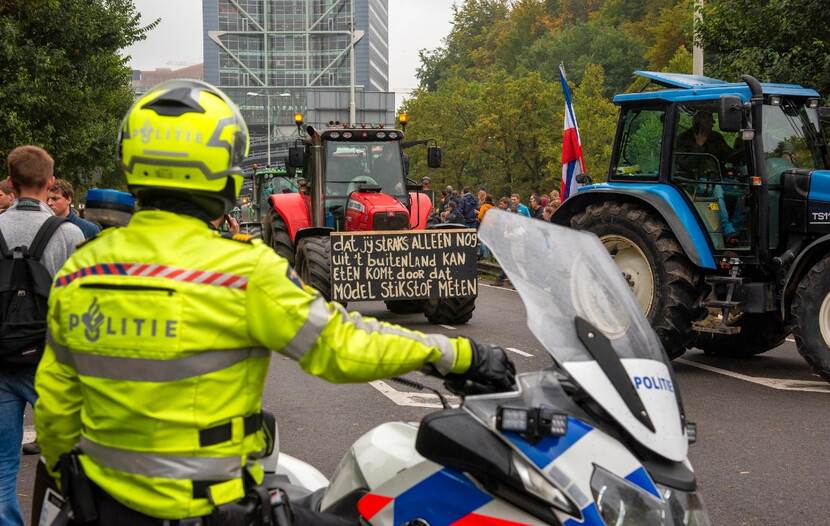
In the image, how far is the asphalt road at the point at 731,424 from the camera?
6.14m

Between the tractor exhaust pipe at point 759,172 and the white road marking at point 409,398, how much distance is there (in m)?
3.19

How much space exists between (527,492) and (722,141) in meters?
8.33

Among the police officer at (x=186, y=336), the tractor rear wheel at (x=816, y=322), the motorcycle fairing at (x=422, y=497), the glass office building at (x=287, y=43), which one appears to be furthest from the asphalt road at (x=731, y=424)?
the glass office building at (x=287, y=43)

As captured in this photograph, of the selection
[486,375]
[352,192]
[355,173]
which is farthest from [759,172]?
[486,375]

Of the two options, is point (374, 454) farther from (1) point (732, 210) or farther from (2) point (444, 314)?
(2) point (444, 314)

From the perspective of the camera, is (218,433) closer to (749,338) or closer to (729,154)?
(729,154)

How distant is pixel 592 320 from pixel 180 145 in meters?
1.12

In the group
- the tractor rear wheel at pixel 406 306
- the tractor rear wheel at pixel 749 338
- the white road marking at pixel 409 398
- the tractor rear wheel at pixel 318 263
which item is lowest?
the tractor rear wheel at pixel 406 306

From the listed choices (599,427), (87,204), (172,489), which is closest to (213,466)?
(172,489)

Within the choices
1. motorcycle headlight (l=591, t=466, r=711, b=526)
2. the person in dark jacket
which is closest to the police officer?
motorcycle headlight (l=591, t=466, r=711, b=526)

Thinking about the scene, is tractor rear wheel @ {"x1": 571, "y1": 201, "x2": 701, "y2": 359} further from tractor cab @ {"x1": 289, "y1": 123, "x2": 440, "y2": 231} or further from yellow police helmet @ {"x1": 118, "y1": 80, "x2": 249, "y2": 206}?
yellow police helmet @ {"x1": 118, "y1": 80, "x2": 249, "y2": 206}

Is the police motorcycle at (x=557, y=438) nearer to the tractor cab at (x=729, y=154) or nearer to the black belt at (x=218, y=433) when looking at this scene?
the black belt at (x=218, y=433)

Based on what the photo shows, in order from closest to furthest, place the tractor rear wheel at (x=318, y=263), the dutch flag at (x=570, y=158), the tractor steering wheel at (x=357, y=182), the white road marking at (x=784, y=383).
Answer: the white road marking at (x=784, y=383)
the tractor rear wheel at (x=318, y=263)
the tractor steering wheel at (x=357, y=182)
the dutch flag at (x=570, y=158)

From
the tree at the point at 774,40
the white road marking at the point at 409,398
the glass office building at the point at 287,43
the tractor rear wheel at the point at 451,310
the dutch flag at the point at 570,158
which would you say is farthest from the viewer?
the glass office building at the point at 287,43
